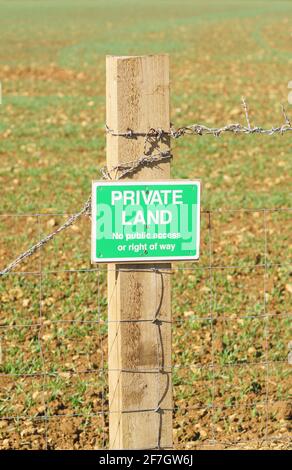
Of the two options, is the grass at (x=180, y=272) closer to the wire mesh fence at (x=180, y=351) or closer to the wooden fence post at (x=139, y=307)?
the wire mesh fence at (x=180, y=351)

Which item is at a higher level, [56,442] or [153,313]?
[153,313]

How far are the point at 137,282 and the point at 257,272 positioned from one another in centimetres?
450

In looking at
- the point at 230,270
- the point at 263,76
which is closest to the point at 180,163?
the point at 230,270

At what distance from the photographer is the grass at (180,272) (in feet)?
19.5

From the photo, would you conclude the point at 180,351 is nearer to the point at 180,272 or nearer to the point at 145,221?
the point at 180,272

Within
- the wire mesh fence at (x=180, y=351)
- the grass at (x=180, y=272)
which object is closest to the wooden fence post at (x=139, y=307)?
the wire mesh fence at (x=180, y=351)

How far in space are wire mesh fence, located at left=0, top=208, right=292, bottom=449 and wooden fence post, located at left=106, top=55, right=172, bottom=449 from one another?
0.99 feet

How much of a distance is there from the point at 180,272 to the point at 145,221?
4.61m

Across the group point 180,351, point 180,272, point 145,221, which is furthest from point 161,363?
point 180,272

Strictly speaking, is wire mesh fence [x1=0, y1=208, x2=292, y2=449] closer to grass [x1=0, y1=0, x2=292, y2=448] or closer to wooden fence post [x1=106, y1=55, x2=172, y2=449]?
grass [x1=0, y1=0, x2=292, y2=448]

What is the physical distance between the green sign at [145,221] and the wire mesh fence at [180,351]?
540 mm

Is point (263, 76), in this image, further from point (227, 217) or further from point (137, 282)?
point (137, 282)

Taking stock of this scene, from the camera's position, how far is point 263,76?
2331 centimetres

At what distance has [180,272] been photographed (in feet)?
28.2
